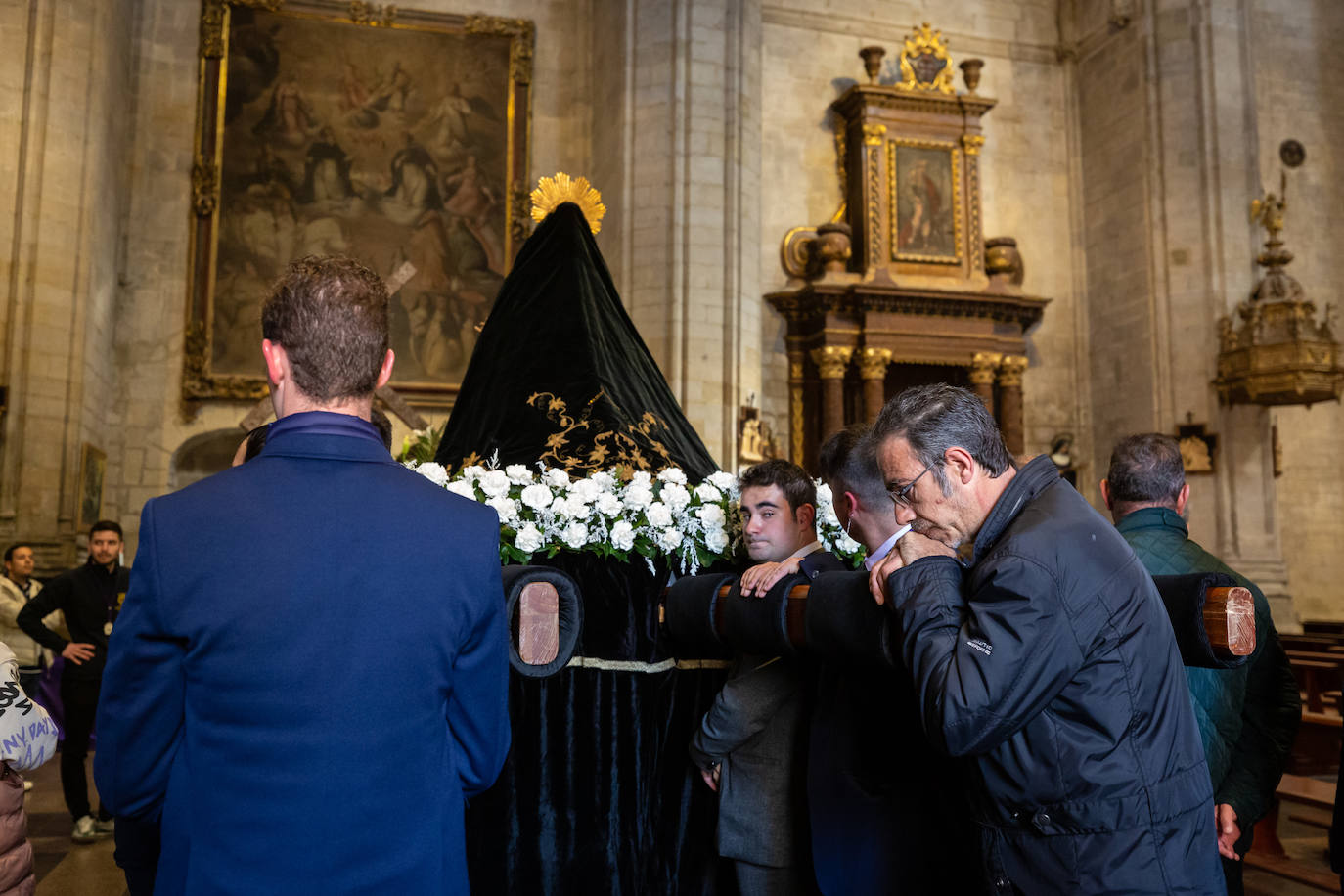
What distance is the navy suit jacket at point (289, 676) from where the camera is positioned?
142 cm

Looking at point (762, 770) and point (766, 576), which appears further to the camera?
point (762, 770)

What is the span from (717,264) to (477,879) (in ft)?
26.1

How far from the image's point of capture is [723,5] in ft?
34.6

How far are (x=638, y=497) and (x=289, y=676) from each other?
169 cm

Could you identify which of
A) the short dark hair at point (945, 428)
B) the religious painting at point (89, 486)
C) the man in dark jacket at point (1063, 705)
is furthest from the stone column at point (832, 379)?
the man in dark jacket at point (1063, 705)

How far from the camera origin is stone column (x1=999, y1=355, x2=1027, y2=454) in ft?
38.8

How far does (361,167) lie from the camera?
11.2 metres

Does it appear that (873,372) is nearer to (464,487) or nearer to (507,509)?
(464,487)

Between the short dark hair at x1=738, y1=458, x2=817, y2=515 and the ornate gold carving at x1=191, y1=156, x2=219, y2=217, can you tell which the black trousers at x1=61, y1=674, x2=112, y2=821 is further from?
the ornate gold carving at x1=191, y1=156, x2=219, y2=217

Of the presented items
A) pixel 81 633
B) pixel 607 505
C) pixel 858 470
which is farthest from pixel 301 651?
pixel 81 633

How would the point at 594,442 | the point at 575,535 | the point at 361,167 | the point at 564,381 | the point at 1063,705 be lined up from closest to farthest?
the point at 1063,705
the point at 575,535
the point at 594,442
the point at 564,381
the point at 361,167

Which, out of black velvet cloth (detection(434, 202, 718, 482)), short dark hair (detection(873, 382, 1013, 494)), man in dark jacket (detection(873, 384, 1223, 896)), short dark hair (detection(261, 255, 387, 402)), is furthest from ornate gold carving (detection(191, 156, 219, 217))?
man in dark jacket (detection(873, 384, 1223, 896))

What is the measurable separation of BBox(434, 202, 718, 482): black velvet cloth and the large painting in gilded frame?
7.19m

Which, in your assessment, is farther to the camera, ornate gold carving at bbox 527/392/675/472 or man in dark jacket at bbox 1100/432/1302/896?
ornate gold carving at bbox 527/392/675/472
